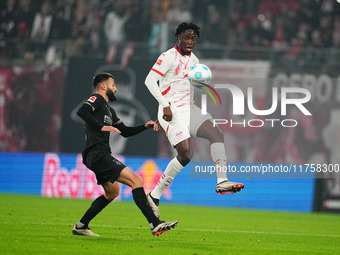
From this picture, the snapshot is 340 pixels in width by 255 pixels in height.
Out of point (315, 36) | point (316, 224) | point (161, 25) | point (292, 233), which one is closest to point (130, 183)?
point (292, 233)

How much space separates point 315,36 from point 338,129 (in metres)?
3.48

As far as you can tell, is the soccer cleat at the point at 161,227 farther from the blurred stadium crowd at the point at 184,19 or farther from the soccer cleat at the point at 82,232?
the blurred stadium crowd at the point at 184,19

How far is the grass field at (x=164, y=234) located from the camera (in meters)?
7.44

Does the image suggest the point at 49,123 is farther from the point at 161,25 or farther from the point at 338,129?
the point at 338,129

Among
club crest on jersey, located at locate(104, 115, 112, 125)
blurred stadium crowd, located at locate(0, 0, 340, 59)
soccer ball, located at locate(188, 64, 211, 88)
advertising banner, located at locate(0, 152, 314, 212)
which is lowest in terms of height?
advertising banner, located at locate(0, 152, 314, 212)

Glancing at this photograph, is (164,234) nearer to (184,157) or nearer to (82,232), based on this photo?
(184,157)

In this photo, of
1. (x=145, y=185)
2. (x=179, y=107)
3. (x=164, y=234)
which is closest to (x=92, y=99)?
(x=179, y=107)

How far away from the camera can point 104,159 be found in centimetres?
799

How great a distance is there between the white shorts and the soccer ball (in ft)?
1.13

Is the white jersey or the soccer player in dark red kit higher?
the white jersey

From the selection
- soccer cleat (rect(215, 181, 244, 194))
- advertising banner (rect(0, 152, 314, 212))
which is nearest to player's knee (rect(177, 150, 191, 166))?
soccer cleat (rect(215, 181, 244, 194))

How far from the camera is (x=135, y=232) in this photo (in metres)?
9.41

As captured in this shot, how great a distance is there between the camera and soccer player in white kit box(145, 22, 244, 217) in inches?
360

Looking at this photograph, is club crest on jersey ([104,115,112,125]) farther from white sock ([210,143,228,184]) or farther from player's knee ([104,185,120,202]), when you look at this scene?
white sock ([210,143,228,184])
